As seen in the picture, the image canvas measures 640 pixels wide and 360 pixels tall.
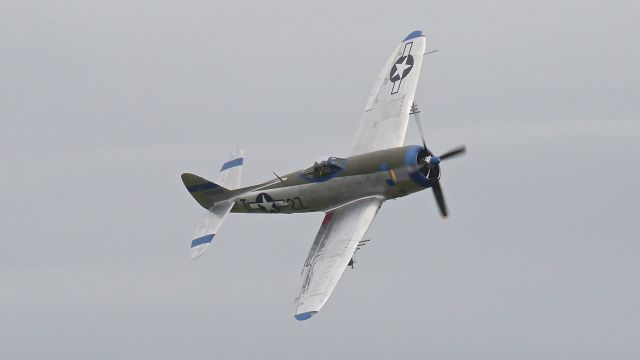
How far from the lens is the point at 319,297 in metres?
46.1

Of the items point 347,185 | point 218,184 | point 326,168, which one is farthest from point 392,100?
point 218,184

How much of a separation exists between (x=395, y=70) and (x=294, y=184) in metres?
7.24

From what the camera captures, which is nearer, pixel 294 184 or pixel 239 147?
pixel 294 184

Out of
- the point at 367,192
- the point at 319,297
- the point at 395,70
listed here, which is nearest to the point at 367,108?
the point at 395,70

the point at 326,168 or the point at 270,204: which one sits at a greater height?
the point at 326,168

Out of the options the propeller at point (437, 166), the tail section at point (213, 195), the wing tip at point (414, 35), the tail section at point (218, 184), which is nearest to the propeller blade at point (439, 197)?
the propeller at point (437, 166)

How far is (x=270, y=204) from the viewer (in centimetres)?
5397

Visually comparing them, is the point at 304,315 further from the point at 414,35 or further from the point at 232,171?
the point at 414,35

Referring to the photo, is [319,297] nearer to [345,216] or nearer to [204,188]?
[345,216]

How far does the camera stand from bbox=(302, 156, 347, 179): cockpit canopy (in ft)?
168

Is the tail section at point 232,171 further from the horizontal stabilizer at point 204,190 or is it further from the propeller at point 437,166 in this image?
the propeller at point 437,166

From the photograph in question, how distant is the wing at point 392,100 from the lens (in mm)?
53719

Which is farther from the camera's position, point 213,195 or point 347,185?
point 213,195

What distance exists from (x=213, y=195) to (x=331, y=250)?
817cm
